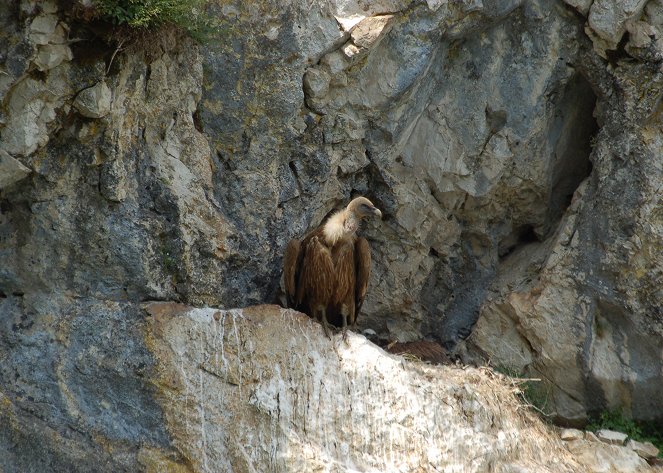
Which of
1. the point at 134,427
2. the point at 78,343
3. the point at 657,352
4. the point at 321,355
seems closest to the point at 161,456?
the point at 134,427

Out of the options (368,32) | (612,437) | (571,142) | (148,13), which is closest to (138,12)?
(148,13)

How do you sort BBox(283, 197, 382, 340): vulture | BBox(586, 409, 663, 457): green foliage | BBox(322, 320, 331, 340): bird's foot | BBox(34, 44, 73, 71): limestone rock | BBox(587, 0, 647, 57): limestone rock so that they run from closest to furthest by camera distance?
BBox(34, 44, 73, 71): limestone rock
BBox(322, 320, 331, 340): bird's foot
BBox(283, 197, 382, 340): vulture
BBox(587, 0, 647, 57): limestone rock
BBox(586, 409, 663, 457): green foliage

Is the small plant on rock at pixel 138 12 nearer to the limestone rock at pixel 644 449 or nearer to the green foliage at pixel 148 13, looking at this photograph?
the green foliage at pixel 148 13

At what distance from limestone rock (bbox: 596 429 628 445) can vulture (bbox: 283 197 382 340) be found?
2401 mm

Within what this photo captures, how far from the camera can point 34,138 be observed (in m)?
6.55

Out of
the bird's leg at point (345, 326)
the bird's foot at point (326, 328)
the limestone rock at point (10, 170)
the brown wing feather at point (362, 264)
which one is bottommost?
the bird's foot at point (326, 328)

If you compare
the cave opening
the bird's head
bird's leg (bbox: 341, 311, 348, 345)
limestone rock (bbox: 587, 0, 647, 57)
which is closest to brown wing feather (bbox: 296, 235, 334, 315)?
bird's leg (bbox: 341, 311, 348, 345)

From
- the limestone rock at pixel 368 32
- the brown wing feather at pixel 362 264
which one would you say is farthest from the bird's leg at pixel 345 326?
the limestone rock at pixel 368 32

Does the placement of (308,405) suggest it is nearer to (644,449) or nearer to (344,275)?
(344,275)

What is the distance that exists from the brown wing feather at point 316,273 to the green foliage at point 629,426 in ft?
8.90

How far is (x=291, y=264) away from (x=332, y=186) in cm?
93

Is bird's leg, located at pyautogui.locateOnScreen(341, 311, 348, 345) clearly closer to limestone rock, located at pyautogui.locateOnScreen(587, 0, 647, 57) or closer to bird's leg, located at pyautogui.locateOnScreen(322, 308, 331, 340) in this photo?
bird's leg, located at pyautogui.locateOnScreen(322, 308, 331, 340)

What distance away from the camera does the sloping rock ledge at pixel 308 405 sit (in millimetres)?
6648

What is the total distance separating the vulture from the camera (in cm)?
798
